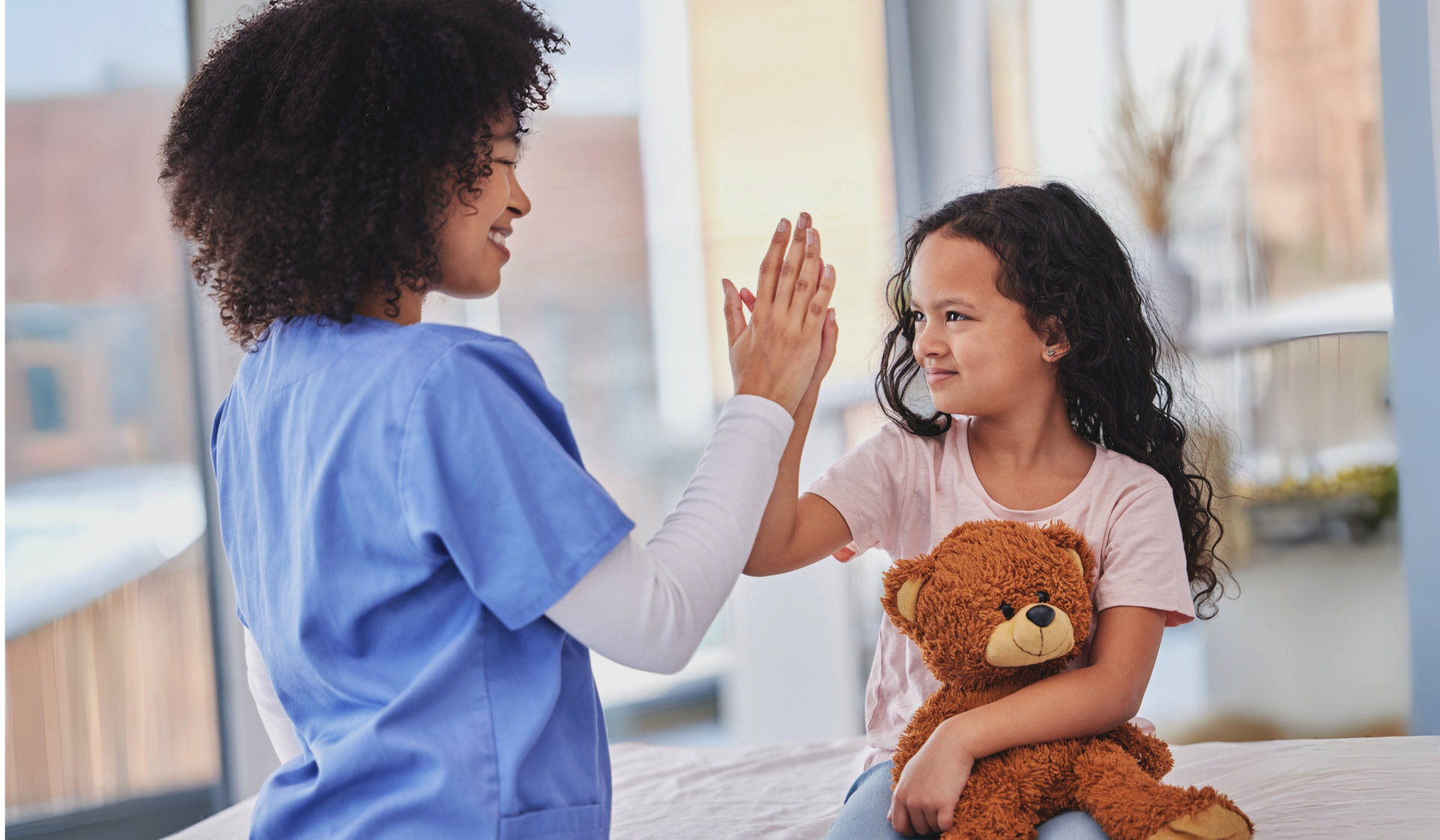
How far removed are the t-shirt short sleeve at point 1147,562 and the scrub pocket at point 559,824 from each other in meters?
0.50

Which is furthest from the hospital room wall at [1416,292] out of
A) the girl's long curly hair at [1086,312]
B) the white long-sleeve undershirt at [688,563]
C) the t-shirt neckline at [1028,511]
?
the white long-sleeve undershirt at [688,563]

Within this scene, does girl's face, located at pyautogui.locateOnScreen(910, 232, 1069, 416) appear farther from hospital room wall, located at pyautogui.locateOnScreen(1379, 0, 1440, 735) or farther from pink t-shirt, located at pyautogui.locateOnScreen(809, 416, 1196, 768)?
hospital room wall, located at pyautogui.locateOnScreen(1379, 0, 1440, 735)

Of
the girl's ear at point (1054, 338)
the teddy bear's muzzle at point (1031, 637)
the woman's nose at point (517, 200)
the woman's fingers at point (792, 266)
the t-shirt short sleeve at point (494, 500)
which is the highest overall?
the woman's nose at point (517, 200)

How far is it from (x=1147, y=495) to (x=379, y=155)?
0.76m

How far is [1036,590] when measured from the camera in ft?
3.09

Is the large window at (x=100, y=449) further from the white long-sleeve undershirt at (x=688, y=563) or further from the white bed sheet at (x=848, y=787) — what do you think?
the white long-sleeve undershirt at (x=688, y=563)

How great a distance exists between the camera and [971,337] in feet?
3.64

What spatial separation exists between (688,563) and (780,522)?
30 centimetres

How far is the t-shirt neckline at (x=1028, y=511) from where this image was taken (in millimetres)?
1109

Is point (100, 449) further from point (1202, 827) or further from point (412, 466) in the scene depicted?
point (1202, 827)

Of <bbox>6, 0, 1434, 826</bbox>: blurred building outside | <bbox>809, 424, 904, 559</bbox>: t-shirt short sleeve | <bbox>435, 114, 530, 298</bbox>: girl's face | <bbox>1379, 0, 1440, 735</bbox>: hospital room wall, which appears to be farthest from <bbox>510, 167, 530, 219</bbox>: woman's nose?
Result: <bbox>1379, 0, 1440, 735</bbox>: hospital room wall

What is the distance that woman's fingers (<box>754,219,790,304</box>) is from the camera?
944 millimetres

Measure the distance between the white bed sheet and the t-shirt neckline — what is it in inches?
16.3

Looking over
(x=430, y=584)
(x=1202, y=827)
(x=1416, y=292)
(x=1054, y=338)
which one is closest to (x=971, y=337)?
(x=1054, y=338)
